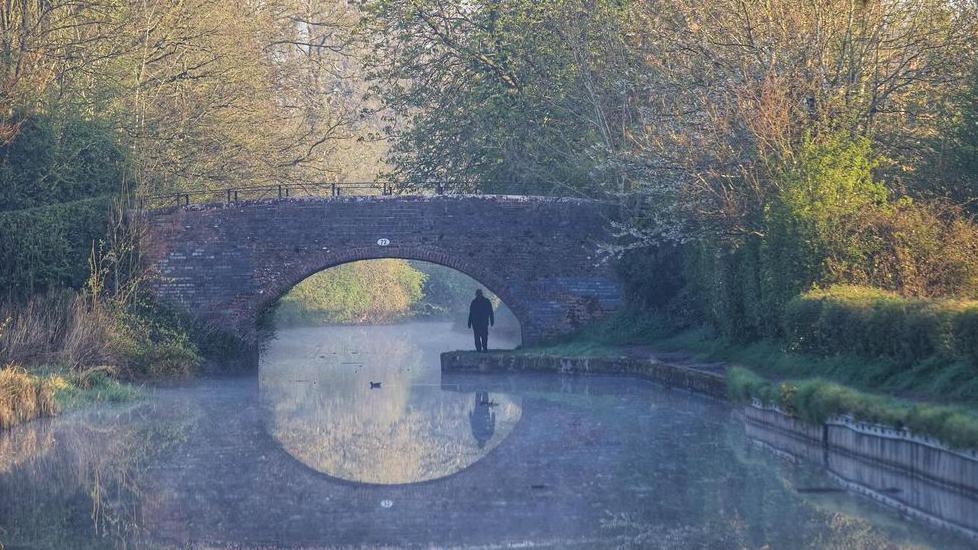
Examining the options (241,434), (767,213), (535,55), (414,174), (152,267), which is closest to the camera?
(241,434)

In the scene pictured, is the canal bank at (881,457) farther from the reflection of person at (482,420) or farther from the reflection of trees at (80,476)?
the reflection of trees at (80,476)

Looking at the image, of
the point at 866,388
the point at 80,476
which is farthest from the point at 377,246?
the point at 866,388

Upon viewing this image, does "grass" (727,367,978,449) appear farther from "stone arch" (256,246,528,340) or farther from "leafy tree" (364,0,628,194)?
"leafy tree" (364,0,628,194)

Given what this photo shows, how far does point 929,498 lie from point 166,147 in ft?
69.1

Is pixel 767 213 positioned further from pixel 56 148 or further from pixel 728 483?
pixel 56 148

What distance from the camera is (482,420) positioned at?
699 inches

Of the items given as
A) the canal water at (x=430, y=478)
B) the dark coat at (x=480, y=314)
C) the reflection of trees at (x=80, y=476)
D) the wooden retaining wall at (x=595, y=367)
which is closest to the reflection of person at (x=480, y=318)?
the dark coat at (x=480, y=314)

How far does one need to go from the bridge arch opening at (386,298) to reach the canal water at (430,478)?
19294 millimetres

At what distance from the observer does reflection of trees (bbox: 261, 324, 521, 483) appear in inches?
559

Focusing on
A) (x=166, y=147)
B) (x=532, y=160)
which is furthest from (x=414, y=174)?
(x=166, y=147)

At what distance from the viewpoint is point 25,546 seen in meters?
9.91

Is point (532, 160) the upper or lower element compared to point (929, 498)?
upper

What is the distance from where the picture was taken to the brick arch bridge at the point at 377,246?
1013 inches

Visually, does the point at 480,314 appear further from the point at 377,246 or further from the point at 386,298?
the point at 386,298
